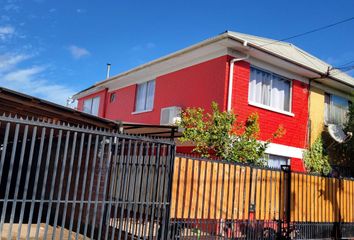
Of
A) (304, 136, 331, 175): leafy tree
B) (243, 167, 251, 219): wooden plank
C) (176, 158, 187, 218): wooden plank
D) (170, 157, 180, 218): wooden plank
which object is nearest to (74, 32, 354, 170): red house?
(304, 136, 331, 175): leafy tree

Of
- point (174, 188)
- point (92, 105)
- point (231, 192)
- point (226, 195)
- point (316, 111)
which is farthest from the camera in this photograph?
point (92, 105)

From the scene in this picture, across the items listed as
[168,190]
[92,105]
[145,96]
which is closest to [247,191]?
[168,190]

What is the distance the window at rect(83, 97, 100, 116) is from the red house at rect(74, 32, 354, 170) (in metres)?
4.23

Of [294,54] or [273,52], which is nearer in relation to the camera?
[273,52]

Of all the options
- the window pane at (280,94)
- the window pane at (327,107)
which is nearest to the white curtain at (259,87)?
the window pane at (280,94)

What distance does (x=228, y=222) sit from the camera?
790 cm

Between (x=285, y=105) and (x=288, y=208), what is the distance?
6.17 metres

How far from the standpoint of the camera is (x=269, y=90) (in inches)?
540

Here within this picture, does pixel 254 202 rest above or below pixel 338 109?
below

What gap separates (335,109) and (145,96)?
8305 mm

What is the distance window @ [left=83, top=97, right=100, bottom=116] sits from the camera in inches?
790

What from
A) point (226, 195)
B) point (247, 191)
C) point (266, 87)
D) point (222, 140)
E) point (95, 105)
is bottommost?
point (226, 195)

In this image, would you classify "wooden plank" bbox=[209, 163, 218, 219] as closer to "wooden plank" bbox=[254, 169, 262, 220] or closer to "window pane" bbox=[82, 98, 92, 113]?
"wooden plank" bbox=[254, 169, 262, 220]

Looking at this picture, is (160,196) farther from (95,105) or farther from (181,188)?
(95,105)
